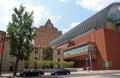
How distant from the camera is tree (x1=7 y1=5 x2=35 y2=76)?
161 ft

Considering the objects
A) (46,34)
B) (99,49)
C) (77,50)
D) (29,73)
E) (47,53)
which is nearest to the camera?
(29,73)

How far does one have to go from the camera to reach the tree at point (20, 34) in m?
48.9

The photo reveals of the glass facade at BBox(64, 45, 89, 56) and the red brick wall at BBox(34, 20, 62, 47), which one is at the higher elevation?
the red brick wall at BBox(34, 20, 62, 47)

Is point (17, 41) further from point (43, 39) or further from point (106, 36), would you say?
point (43, 39)

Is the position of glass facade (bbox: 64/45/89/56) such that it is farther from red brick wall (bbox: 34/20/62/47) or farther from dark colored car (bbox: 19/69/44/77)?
red brick wall (bbox: 34/20/62/47)

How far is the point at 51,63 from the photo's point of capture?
74.0 meters

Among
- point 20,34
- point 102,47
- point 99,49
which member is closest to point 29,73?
point 20,34

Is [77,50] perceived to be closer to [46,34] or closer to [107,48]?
[107,48]

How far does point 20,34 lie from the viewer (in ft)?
162

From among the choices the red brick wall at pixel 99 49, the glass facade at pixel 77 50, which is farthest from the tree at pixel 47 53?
the red brick wall at pixel 99 49

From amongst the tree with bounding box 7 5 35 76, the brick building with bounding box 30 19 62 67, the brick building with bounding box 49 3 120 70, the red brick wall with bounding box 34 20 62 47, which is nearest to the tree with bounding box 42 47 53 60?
the brick building with bounding box 49 3 120 70

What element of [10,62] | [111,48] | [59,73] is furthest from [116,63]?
[10,62]

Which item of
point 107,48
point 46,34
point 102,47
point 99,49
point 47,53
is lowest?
point 47,53

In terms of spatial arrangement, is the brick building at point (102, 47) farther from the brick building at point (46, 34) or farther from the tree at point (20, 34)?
the brick building at point (46, 34)
